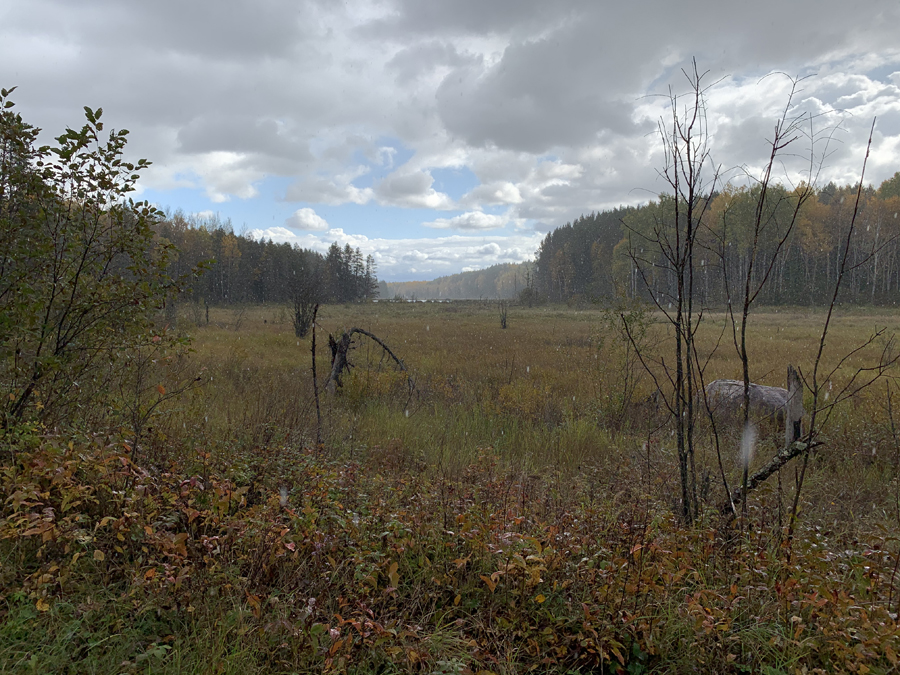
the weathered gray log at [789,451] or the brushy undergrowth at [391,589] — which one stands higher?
the weathered gray log at [789,451]

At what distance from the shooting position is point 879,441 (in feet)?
19.1

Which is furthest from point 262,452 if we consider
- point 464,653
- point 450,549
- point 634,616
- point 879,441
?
point 879,441

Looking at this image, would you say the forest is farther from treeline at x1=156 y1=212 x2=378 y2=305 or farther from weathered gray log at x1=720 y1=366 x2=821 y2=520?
treeline at x1=156 y1=212 x2=378 y2=305

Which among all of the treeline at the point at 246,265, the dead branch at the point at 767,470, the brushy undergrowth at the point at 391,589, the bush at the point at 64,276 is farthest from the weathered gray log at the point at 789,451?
the treeline at the point at 246,265

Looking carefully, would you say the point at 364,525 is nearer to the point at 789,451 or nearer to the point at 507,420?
the point at 789,451

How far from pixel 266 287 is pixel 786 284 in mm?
70495

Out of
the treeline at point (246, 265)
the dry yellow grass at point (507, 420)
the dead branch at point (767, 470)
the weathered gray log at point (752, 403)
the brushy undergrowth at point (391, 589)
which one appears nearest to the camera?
the brushy undergrowth at point (391, 589)

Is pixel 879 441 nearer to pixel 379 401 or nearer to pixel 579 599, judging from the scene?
pixel 579 599

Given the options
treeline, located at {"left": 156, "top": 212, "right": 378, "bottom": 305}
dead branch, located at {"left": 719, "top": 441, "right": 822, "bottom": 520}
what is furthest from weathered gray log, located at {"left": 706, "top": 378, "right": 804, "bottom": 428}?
treeline, located at {"left": 156, "top": 212, "right": 378, "bottom": 305}

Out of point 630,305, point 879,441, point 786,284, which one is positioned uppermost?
point 786,284

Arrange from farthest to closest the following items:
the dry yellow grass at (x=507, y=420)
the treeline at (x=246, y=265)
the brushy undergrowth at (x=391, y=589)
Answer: the treeline at (x=246, y=265)
the dry yellow grass at (x=507, y=420)
the brushy undergrowth at (x=391, y=589)

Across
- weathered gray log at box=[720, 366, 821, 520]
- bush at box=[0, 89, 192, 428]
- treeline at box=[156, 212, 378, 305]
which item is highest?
treeline at box=[156, 212, 378, 305]

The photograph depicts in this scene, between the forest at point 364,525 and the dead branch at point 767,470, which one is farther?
the dead branch at point 767,470

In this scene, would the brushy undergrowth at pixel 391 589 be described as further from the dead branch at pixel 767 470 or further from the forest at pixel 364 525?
the dead branch at pixel 767 470
